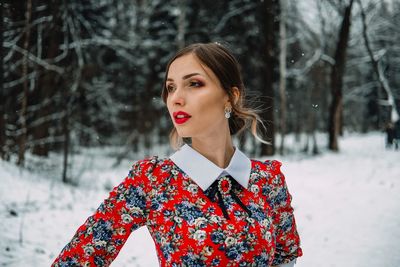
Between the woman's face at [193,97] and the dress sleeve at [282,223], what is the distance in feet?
1.65

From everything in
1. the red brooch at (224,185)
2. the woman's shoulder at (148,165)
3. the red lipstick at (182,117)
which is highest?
the red lipstick at (182,117)

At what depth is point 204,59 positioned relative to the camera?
1.55 meters

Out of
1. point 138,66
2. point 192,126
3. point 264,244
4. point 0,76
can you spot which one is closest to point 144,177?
point 192,126

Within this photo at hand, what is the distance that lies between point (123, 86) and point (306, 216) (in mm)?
14533

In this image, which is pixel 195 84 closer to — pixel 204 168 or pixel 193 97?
pixel 193 97

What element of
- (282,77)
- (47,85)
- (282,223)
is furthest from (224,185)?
(282,77)

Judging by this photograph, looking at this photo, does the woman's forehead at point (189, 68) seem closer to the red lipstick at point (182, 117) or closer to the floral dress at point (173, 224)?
the red lipstick at point (182, 117)

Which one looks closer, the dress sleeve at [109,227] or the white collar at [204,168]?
the dress sleeve at [109,227]

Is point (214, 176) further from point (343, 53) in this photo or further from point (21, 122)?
point (343, 53)

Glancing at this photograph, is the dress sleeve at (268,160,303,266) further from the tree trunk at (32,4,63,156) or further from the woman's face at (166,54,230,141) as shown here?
the tree trunk at (32,4,63,156)

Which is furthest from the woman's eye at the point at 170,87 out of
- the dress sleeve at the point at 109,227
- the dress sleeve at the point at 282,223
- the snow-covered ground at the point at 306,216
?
the snow-covered ground at the point at 306,216

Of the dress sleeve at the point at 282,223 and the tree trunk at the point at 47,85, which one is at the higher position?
the tree trunk at the point at 47,85

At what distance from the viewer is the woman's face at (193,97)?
4.99 ft

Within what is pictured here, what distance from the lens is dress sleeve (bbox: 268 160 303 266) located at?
1720 mm
